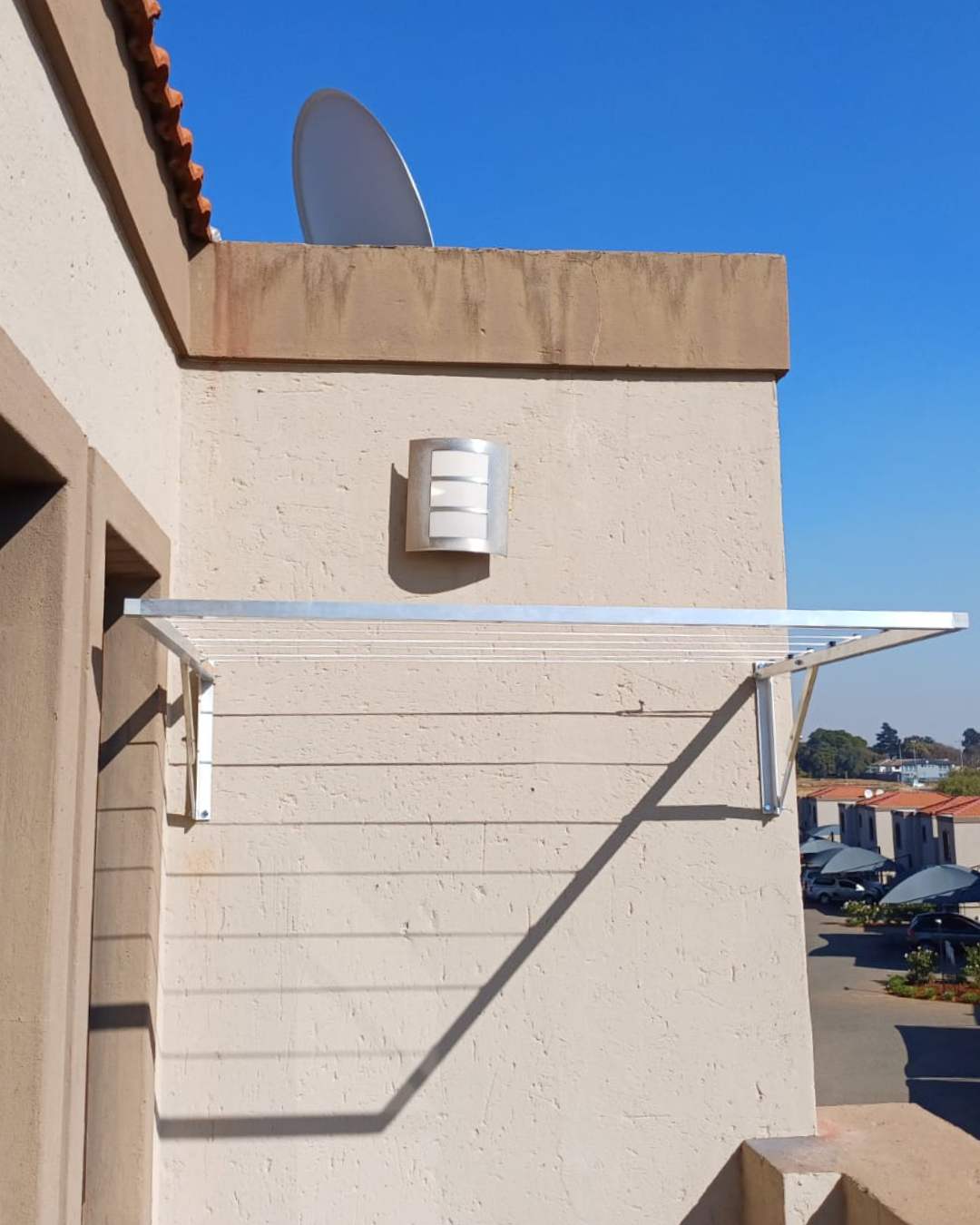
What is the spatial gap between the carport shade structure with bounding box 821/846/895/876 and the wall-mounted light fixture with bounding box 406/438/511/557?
37.0 m

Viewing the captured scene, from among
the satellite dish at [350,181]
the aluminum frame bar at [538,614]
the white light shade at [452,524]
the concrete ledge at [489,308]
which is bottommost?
the aluminum frame bar at [538,614]

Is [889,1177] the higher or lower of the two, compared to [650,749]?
lower

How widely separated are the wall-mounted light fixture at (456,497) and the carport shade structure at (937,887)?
29.5 meters

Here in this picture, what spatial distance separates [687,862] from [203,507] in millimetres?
2126

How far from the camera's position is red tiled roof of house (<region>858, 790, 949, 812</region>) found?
45312 millimetres

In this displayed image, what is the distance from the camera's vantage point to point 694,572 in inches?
160

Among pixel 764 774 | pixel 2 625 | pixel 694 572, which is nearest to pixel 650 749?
pixel 764 774

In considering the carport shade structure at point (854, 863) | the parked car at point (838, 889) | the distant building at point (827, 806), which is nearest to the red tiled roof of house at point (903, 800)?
the distant building at point (827, 806)

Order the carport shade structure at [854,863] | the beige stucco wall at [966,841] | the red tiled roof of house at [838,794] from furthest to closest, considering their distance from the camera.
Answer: the red tiled roof of house at [838,794] → the carport shade structure at [854,863] → the beige stucco wall at [966,841]

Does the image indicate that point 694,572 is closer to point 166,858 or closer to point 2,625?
point 166,858

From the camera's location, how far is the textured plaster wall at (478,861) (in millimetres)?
3656

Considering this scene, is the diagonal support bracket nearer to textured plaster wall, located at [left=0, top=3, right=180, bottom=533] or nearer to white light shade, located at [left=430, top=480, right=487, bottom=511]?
white light shade, located at [left=430, top=480, right=487, bottom=511]

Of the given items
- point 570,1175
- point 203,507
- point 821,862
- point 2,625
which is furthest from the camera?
point 821,862

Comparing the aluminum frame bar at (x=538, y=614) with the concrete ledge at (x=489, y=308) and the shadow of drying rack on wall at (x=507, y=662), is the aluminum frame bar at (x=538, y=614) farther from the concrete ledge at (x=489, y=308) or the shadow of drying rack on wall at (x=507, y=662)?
the concrete ledge at (x=489, y=308)
